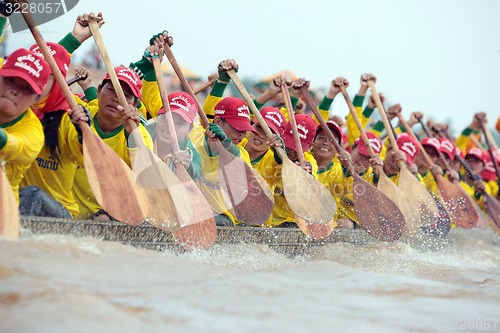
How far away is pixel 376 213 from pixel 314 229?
941 millimetres

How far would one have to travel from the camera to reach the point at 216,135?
5.84 m

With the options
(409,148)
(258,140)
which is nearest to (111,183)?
(258,140)

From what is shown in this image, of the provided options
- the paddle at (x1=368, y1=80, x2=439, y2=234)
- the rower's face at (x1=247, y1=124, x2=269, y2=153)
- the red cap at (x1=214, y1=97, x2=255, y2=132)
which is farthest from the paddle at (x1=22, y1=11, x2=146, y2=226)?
the paddle at (x1=368, y1=80, x2=439, y2=234)

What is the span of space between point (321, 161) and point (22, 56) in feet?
13.3

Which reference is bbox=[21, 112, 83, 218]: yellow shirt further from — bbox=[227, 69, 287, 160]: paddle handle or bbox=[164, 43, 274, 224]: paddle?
bbox=[227, 69, 287, 160]: paddle handle

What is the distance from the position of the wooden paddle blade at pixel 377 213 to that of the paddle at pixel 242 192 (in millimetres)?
1406

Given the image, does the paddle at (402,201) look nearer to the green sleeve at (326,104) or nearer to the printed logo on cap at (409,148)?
the green sleeve at (326,104)

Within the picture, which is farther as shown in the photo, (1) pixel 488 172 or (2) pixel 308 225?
(1) pixel 488 172

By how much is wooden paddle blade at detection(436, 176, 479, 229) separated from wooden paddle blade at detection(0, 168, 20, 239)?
6570 millimetres

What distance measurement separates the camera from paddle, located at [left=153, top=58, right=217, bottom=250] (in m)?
4.94

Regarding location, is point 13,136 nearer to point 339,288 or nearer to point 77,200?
point 77,200

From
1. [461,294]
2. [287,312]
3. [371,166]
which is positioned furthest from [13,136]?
[371,166]

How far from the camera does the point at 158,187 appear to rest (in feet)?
16.2

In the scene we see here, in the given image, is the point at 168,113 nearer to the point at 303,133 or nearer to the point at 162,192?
the point at 162,192
